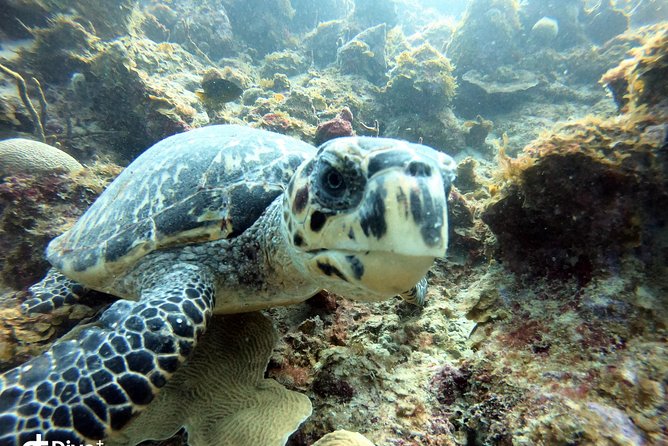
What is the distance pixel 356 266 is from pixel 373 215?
8.7 inches

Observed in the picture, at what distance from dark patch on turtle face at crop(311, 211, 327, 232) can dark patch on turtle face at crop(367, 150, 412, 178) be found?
→ 0.26 meters

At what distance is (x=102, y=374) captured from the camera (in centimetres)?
137

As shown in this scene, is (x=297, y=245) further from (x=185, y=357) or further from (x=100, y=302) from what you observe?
(x=100, y=302)

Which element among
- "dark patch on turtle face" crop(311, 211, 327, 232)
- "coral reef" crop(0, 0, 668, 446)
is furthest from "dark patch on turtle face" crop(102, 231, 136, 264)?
"dark patch on turtle face" crop(311, 211, 327, 232)

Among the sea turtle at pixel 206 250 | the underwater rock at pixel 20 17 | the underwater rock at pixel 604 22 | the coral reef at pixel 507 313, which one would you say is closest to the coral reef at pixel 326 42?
the underwater rock at pixel 20 17

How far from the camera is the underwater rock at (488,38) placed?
10.9 m

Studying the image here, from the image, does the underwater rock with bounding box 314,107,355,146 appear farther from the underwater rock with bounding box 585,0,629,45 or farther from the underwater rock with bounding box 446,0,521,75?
the underwater rock with bounding box 585,0,629,45

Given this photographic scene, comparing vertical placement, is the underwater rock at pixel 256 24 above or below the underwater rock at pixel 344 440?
above

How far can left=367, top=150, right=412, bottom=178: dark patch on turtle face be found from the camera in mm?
1140

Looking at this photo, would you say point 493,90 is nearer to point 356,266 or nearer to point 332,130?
point 332,130

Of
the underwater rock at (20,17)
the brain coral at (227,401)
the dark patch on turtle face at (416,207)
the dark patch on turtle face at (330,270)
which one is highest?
the underwater rock at (20,17)

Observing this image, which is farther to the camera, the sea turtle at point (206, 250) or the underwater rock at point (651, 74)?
the underwater rock at point (651, 74)

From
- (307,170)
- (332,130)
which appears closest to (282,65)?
(332,130)

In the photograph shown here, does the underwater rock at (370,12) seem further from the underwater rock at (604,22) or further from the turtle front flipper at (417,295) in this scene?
the turtle front flipper at (417,295)
